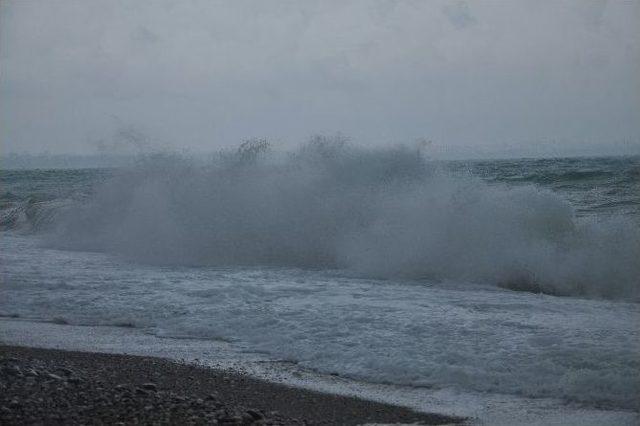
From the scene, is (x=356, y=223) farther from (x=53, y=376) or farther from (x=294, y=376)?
(x=53, y=376)

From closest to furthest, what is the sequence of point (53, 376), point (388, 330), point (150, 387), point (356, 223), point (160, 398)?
point (160, 398), point (150, 387), point (53, 376), point (388, 330), point (356, 223)

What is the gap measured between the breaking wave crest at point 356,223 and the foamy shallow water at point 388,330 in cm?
118

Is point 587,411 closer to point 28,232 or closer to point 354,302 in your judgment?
point 354,302

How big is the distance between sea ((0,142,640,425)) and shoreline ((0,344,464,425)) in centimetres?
33

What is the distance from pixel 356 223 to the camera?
14289 millimetres

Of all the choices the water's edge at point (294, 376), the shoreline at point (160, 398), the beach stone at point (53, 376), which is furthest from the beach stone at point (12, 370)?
the water's edge at point (294, 376)

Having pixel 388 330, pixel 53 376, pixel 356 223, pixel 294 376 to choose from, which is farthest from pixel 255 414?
pixel 356 223

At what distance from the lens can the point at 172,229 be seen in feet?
53.2

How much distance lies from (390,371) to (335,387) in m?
0.57

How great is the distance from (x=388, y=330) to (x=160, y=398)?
2.87m

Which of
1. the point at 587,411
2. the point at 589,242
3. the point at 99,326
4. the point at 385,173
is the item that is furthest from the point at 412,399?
the point at 385,173

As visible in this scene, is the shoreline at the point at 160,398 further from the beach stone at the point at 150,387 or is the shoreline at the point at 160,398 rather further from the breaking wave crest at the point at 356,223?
the breaking wave crest at the point at 356,223

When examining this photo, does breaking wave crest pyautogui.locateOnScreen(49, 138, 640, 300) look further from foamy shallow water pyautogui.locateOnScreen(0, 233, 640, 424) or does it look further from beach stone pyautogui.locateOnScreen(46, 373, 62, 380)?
beach stone pyautogui.locateOnScreen(46, 373, 62, 380)

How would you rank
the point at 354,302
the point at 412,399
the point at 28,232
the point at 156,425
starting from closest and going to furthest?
the point at 156,425, the point at 412,399, the point at 354,302, the point at 28,232
